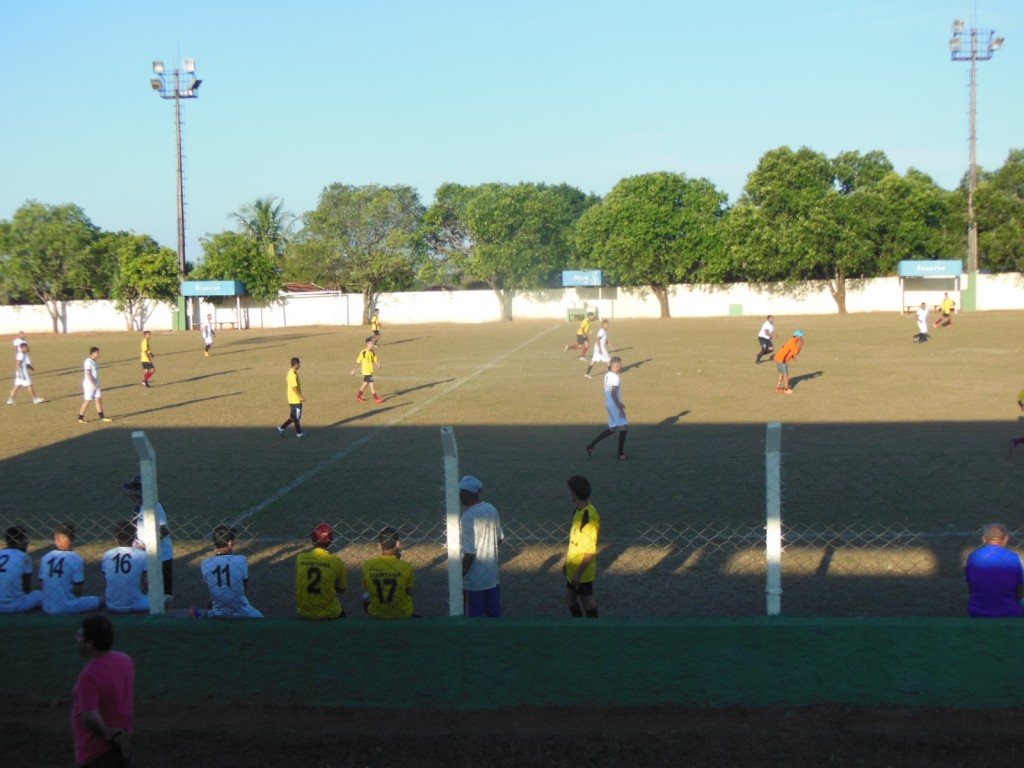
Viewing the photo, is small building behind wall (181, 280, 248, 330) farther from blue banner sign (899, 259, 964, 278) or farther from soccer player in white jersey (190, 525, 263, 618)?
soccer player in white jersey (190, 525, 263, 618)

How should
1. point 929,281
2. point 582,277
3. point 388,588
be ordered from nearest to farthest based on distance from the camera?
point 388,588
point 929,281
point 582,277

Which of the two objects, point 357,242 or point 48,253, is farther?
point 357,242

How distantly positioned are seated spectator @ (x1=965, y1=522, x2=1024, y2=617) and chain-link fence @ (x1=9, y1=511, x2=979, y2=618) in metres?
1.48

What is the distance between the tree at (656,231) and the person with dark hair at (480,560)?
5494cm

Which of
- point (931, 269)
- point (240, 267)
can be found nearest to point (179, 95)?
point (240, 267)

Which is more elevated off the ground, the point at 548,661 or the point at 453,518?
the point at 453,518

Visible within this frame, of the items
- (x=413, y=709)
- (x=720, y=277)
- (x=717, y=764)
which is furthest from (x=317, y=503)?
(x=720, y=277)

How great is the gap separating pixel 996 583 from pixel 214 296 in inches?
2357

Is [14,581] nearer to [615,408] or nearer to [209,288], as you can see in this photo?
[615,408]

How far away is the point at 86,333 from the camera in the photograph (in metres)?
62.2

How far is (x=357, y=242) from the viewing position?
67875 millimetres

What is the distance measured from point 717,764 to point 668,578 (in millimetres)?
3602

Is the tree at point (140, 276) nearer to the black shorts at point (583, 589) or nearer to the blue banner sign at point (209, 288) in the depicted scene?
the blue banner sign at point (209, 288)

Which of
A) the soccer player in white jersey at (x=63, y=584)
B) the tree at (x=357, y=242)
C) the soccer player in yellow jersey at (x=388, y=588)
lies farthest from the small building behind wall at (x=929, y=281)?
the soccer player in white jersey at (x=63, y=584)
